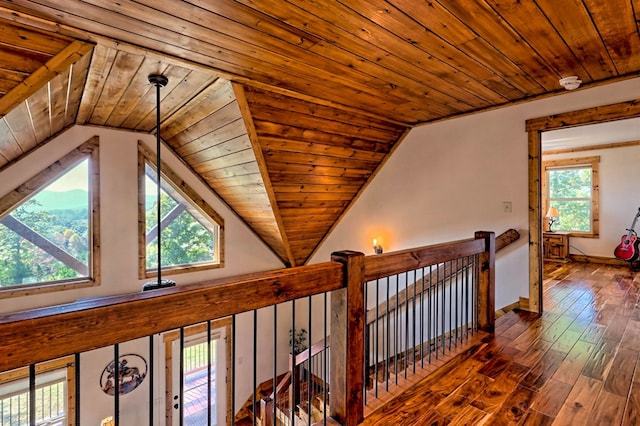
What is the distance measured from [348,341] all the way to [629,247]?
6.47 meters

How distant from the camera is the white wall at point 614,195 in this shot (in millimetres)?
5762

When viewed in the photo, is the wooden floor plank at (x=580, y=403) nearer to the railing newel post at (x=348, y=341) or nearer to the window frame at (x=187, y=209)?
the railing newel post at (x=348, y=341)

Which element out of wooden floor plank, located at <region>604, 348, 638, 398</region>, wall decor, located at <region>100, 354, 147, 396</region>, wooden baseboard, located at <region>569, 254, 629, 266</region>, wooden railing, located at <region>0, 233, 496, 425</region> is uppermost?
wooden railing, located at <region>0, 233, 496, 425</region>

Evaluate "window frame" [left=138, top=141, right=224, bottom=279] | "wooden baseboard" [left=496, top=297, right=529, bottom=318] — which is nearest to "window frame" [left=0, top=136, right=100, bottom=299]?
"window frame" [left=138, top=141, right=224, bottom=279]

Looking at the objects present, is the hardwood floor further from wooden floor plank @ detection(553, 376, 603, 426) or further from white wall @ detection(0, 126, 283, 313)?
white wall @ detection(0, 126, 283, 313)

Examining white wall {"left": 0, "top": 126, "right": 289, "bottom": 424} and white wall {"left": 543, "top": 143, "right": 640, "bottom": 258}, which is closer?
white wall {"left": 0, "top": 126, "right": 289, "bottom": 424}

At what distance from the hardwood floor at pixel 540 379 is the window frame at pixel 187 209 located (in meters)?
3.58

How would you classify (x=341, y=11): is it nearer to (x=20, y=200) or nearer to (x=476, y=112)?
(x=476, y=112)

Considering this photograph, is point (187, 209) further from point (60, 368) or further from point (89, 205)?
point (60, 368)

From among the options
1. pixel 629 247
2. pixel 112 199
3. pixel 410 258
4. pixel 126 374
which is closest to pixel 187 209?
pixel 112 199

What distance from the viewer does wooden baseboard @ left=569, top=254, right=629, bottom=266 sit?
5.84 meters

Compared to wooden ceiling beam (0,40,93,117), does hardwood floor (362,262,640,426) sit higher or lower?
lower

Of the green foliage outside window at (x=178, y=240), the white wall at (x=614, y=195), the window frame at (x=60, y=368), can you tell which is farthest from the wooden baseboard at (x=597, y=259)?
the window frame at (x=60, y=368)

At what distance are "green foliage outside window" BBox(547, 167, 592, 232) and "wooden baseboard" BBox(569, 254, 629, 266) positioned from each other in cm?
54
